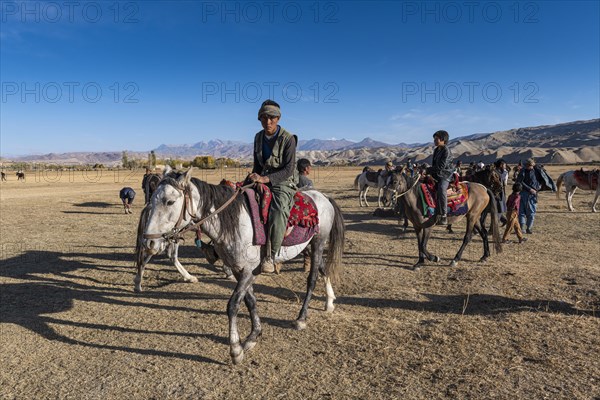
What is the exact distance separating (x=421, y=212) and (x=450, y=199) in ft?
2.51

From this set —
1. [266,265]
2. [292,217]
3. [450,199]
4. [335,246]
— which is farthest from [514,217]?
[266,265]

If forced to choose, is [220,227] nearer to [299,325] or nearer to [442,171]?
[299,325]

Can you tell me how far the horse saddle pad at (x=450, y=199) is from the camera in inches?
316

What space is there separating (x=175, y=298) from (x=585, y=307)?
692cm

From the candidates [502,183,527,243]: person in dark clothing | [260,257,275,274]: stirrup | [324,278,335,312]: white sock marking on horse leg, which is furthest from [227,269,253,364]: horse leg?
[502,183,527,243]: person in dark clothing

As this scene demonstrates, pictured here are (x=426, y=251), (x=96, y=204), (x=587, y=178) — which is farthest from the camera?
(x=96, y=204)

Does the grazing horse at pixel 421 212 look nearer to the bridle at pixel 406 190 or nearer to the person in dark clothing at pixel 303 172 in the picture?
the bridle at pixel 406 190

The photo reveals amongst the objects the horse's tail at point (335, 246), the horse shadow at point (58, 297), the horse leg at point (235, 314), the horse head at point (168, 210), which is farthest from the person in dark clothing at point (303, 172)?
the horse head at point (168, 210)

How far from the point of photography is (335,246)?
18.2 ft

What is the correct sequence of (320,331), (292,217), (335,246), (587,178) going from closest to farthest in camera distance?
(292,217)
(320,331)
(335,246)
(587,178)

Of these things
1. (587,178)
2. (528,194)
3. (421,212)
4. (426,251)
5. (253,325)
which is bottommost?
(253,325)

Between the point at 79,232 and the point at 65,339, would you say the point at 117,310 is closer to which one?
the point at 65,339

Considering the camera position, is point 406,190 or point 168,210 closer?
point 168,210

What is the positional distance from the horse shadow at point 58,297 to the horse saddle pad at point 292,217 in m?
1.65
